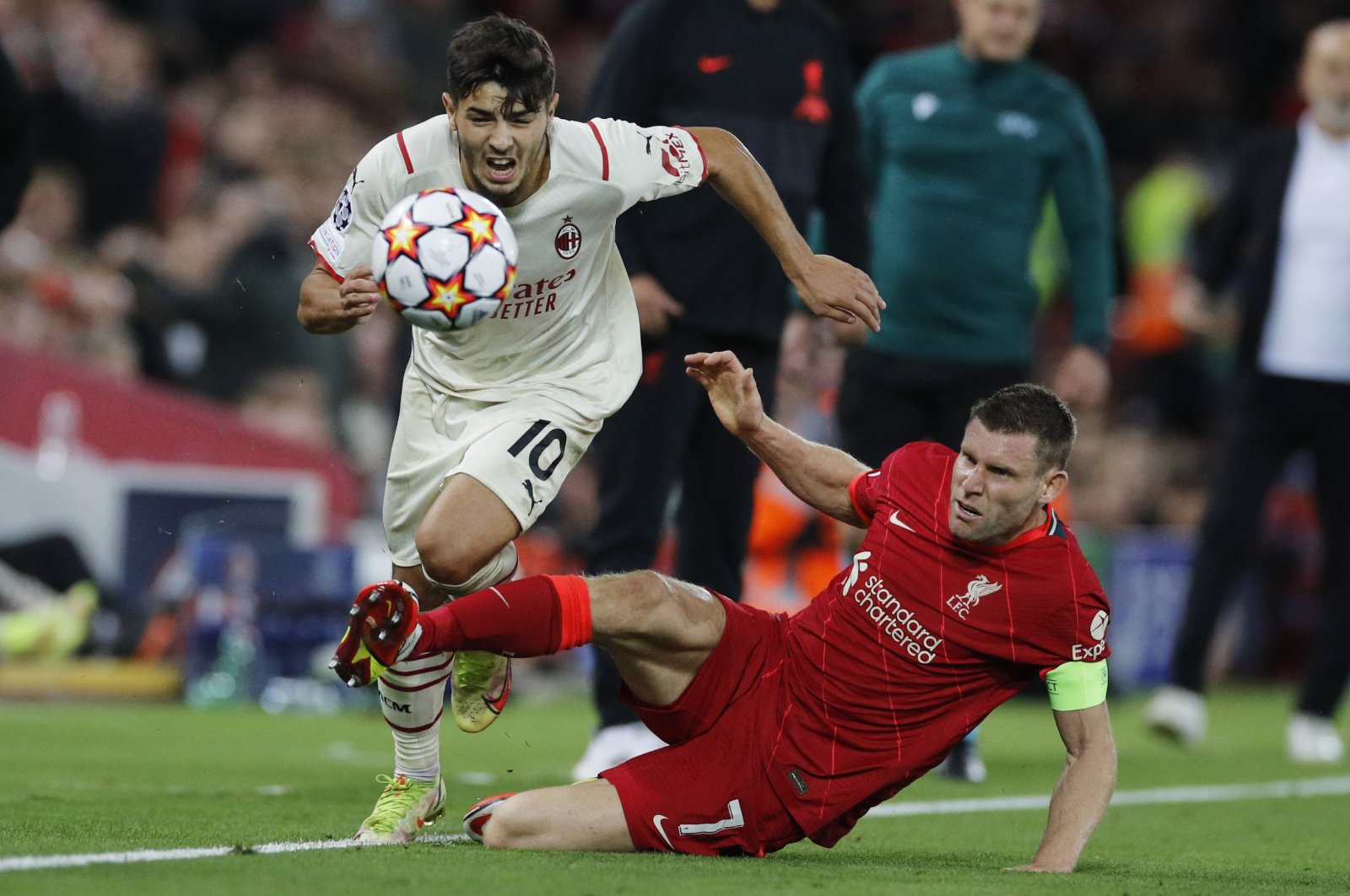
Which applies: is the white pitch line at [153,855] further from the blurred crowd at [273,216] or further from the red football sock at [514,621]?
the blurred crowd at [273,216]

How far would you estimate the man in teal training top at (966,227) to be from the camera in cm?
711

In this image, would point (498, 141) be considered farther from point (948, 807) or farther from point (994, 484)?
point (948, 807)

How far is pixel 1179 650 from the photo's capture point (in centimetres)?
811

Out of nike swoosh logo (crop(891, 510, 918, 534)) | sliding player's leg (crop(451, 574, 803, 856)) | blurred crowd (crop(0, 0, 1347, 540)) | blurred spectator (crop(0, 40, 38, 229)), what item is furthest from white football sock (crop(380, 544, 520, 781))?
blurred crowd (crop(0, 0, 1347, 540))

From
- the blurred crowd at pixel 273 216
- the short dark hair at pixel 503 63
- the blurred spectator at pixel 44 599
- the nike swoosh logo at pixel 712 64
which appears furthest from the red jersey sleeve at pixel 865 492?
the blurred spectator at pixel 44 599

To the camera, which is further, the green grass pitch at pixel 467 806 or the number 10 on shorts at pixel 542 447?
the number 10 on shorts at pixel 542 447

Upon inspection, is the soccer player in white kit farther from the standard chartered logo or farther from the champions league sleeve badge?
the standard chartered logo

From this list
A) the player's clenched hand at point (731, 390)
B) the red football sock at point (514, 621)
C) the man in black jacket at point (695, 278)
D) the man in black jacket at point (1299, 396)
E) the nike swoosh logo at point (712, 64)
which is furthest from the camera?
the man in black jacket at point (1299, 396)

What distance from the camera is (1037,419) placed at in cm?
460

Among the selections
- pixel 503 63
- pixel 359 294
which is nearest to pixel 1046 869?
pixel 359 294

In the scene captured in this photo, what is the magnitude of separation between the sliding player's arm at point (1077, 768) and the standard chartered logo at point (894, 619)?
0.95 feet

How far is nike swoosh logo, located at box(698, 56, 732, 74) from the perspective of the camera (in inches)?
254

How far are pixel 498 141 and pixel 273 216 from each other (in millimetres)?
7435

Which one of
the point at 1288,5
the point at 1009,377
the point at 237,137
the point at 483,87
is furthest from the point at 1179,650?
the point at 1288,5
